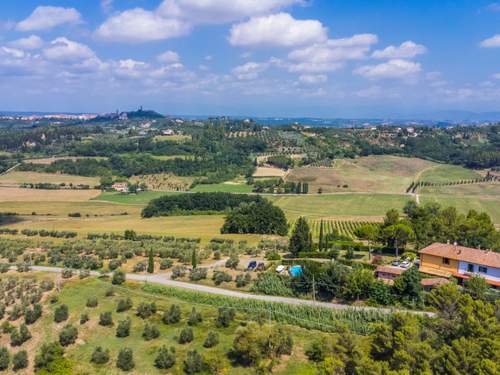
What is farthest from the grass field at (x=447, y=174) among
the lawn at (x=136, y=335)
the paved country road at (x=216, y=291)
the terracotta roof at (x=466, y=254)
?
the lawn at (x=136, y=335)

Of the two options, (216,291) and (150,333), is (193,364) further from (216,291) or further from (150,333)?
(216,291)

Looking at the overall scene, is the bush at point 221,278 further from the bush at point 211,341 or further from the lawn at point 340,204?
the lawn at point 340,204

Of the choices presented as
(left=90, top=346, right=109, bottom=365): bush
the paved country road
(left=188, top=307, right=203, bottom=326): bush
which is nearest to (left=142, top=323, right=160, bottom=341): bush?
(left=188, top=307, right=203, bottom=326): bush

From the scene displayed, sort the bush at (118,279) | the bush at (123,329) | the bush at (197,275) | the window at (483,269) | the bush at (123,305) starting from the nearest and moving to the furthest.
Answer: the bush at (123,329)
the bush at (123,305)
the window at (483,269)
the bush at (118,279)
the bush at (197,275)

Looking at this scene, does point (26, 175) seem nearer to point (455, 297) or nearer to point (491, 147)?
point (455, 297)

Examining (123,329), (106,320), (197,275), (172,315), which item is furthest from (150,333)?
(197,275)

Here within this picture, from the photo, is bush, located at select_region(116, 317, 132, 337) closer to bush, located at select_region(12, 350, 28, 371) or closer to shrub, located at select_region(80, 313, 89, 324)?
shrub, located at select_region(80, 313, 89, 324)

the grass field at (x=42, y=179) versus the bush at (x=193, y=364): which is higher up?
the bush at (x=193, y=364)
